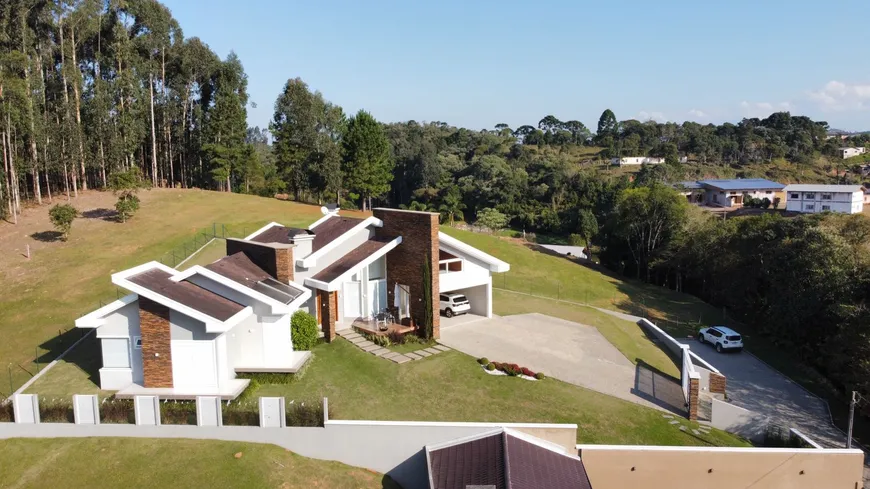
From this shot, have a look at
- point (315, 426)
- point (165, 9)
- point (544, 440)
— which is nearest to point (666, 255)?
point (544, 440)

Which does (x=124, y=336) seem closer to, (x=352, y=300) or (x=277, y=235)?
(x=352, y=300)

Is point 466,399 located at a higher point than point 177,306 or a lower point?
lower

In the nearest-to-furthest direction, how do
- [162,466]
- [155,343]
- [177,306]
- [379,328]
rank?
[162,466] < [177,306] < [155,343] < [379,328]

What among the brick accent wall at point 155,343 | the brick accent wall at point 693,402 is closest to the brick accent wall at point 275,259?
the brick accent wall at point 155,343

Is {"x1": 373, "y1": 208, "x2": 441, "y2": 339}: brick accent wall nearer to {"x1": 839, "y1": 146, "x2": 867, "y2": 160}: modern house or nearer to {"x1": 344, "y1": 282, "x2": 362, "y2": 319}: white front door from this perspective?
{"x1": 344, "y1": 282, "x2": 362, "y2": 319}: white front door

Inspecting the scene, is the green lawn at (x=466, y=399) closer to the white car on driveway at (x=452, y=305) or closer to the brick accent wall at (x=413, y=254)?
the brick accent wall at (x=413, y=254)

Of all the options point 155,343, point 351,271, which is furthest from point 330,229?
point 155,343
